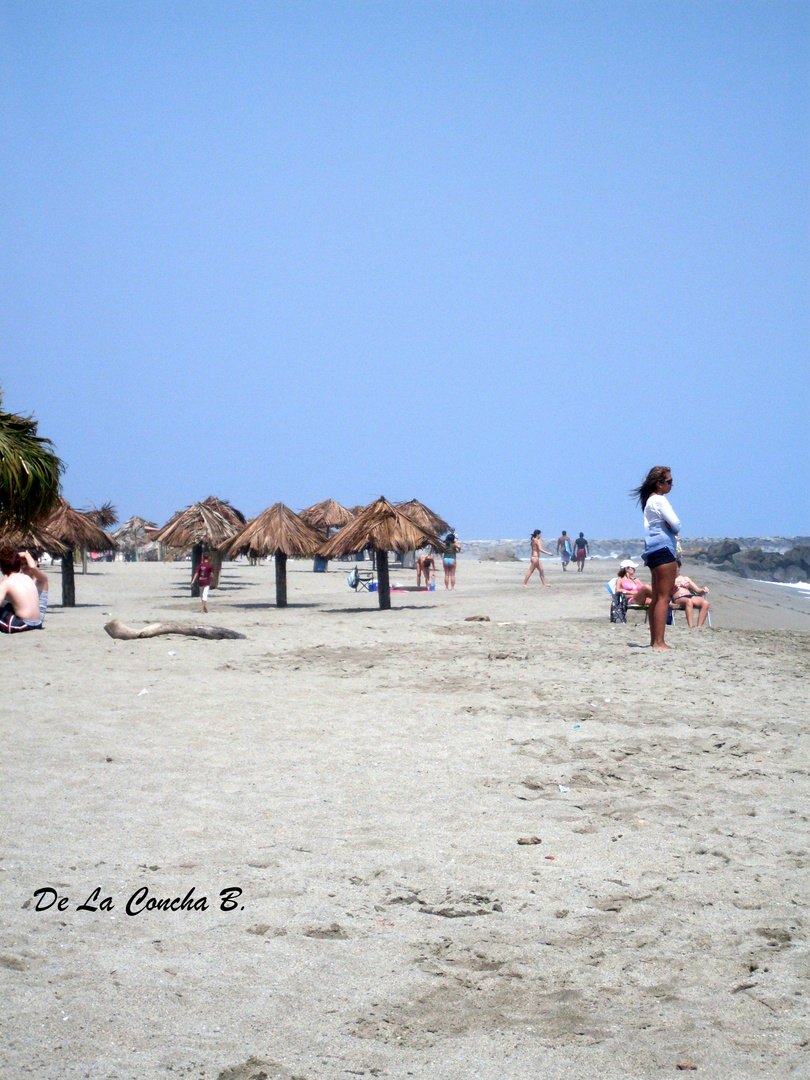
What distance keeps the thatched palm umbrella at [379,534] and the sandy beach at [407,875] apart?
25.8 ft

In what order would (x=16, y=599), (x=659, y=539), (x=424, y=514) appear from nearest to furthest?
(x=659, y=539) < (x=16, y=599) < (x=424, y=514)

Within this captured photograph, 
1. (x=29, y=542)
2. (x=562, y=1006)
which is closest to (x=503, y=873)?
(x=562, y=1006)

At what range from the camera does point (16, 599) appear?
992 centimetres

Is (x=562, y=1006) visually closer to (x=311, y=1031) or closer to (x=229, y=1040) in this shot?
(x=311, y=1031)

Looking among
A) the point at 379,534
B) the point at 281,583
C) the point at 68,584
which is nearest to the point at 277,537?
the point at 281,583

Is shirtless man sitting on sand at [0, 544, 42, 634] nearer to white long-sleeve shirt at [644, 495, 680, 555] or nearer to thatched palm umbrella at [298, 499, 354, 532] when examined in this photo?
white long-sleeve shirt at [644, 495, 680, 555]

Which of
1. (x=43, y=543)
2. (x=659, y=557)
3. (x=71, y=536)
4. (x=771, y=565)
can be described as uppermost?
(x=71, y=536)

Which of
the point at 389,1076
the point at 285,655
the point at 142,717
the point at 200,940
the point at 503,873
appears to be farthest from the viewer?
the point at 285,655

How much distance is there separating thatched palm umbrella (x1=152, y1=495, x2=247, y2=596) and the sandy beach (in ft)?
42.7

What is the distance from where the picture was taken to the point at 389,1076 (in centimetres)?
245

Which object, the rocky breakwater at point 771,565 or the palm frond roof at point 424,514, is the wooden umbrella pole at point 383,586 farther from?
the rocky breakwater at point 771,565

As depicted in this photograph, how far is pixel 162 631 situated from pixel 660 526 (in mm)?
5504

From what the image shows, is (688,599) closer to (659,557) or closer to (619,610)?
(619,610)

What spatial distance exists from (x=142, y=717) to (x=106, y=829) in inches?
90.3
